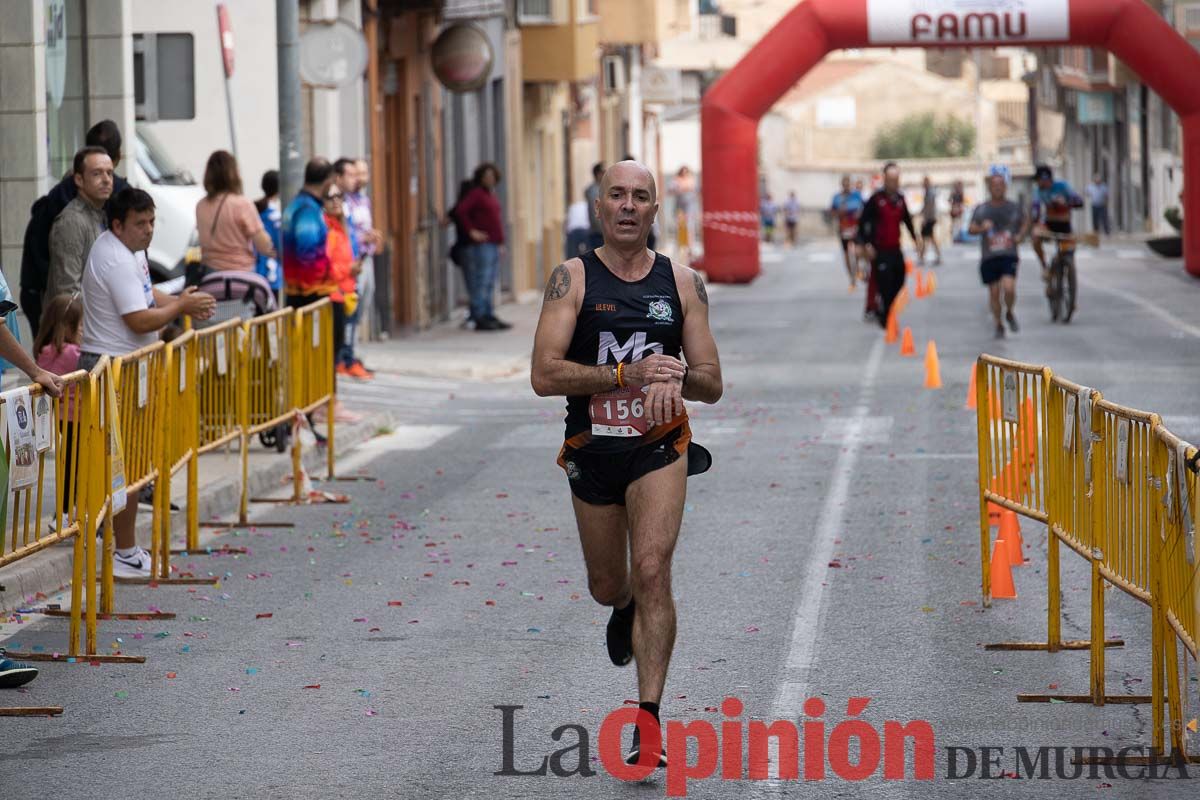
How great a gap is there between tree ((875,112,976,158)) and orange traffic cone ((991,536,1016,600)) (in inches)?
4021

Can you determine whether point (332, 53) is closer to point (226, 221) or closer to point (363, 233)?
point (363, 233)

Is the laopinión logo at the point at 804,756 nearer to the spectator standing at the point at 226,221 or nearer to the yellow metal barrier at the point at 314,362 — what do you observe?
the yellow metal barrier at the point at 314,362

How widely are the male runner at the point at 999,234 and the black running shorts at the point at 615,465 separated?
1711cm

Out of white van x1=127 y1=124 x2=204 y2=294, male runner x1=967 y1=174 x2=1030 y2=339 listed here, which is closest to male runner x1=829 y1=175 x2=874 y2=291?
male runner x1=967 y1=174 x2=1030 y2=339

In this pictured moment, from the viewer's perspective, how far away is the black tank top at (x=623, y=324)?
23.3 feet

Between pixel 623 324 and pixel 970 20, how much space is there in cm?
2588

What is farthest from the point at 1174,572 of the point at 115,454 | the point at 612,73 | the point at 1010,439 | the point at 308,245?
the point at 612,73

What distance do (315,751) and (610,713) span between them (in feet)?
3.49

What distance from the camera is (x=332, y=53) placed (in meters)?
19.3

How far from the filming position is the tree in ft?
363

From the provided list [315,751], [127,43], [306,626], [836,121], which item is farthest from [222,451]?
[836,121]

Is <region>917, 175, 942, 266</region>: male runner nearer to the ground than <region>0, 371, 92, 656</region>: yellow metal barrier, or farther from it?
farther from it

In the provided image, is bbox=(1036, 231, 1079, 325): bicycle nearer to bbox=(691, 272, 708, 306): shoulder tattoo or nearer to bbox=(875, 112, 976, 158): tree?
bbox=(691, 272, 708, 306): shoulder tattoo

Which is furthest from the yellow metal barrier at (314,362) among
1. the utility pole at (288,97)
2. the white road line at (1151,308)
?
the white road line at (1151,308)
